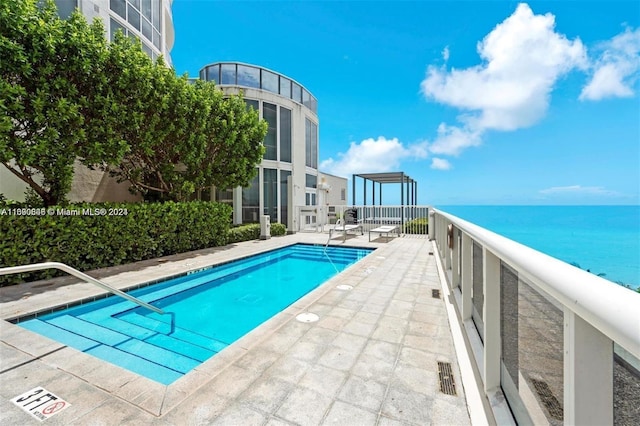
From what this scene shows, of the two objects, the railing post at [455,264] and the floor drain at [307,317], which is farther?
the railing post at [455,264]

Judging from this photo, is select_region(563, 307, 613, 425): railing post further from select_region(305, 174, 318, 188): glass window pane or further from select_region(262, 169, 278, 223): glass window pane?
select_region(305, 174, 318, 188): glass window pane

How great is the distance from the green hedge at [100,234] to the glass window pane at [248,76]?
6.30m

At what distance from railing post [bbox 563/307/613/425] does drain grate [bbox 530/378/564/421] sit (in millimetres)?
234

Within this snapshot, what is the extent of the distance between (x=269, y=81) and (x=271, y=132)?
232cm

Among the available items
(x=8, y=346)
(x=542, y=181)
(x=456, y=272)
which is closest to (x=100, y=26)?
(x=8, y=346)

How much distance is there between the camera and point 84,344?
3383 mm

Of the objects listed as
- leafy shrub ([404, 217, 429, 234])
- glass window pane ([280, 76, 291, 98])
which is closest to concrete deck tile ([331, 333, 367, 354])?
leafy shrub ([404, 217, 429, 234])

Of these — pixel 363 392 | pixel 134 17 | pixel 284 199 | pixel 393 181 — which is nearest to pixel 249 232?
pixel 284 199

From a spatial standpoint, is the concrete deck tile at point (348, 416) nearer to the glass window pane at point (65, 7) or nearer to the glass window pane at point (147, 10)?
the glass window pane at point (65, 7)

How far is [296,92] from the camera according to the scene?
14.5 metres

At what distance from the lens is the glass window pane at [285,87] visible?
13.6m

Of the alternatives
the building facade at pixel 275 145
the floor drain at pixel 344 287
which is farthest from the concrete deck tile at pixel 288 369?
the building facade at pixel 275 145

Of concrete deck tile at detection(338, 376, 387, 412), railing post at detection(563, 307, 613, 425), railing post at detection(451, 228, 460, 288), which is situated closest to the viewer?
railing post at detection(563, 307, 613, 425)

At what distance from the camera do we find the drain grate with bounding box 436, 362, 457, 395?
7.27 ft
